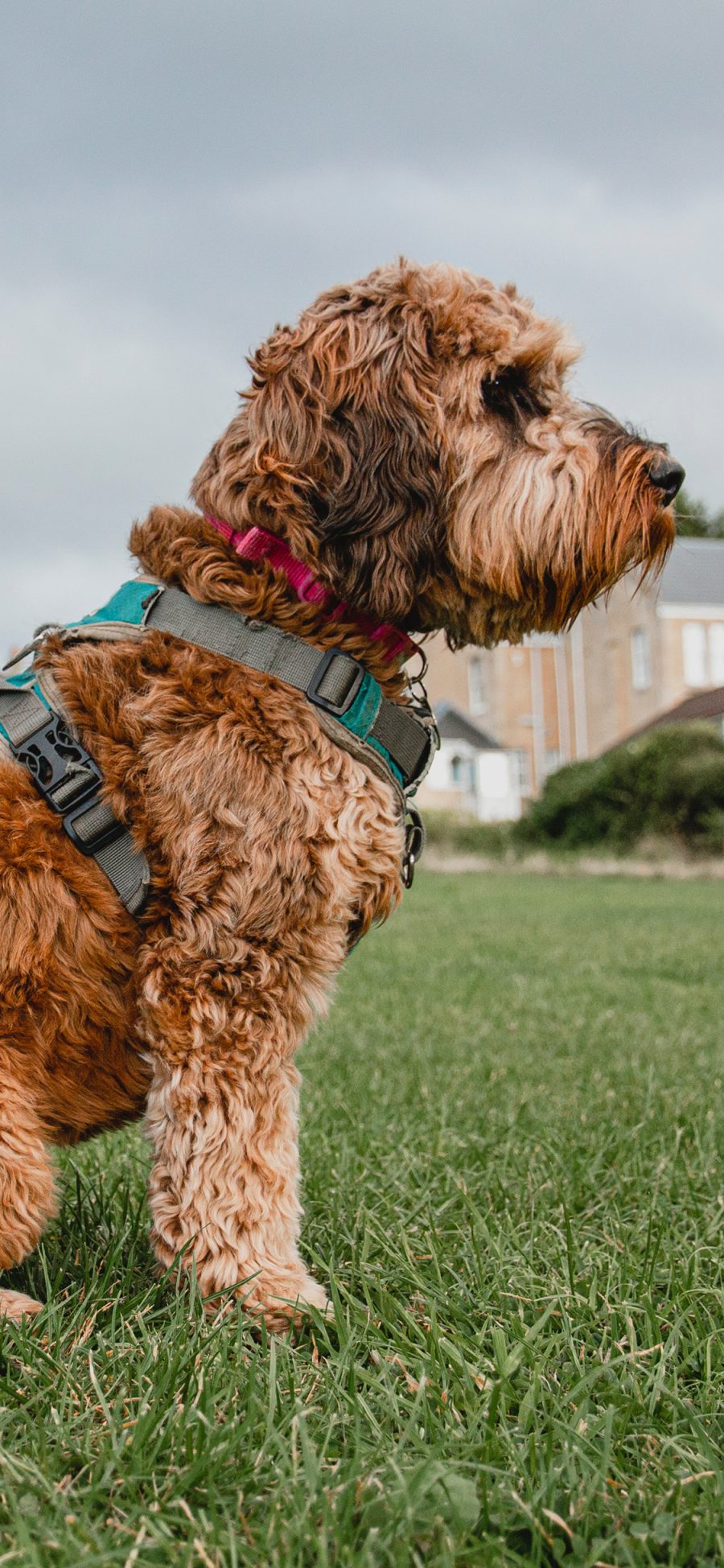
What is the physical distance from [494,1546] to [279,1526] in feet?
0.90

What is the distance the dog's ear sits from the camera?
242 cm

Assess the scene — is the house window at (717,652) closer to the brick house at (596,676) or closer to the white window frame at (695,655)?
the brick house at (596,676)

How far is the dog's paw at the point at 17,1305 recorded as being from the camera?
2.26m

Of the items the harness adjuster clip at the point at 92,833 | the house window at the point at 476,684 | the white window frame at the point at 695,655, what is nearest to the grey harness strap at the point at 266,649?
the harness adjuster clip at the point at 92,833

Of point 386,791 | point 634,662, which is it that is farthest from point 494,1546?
point 634,662

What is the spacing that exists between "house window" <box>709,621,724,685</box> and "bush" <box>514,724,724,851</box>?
1176cm

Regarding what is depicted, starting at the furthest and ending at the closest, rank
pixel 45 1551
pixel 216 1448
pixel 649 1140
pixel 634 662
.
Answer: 1. pixel 634 662
2. pixel 649 1140
3. pixel 216 1448
4. pixel 45 1551

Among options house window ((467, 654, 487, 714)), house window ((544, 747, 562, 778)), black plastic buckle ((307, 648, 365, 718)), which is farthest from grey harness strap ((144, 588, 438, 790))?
house window ((467, 654, 487, 714))

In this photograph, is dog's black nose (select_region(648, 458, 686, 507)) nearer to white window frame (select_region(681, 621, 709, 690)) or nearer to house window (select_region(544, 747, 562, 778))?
white window frame (select_region(681, 621, 709, 690))

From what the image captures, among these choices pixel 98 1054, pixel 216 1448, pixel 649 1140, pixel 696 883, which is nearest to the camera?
pixel 216 1448

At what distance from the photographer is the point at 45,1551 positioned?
151 centimetres

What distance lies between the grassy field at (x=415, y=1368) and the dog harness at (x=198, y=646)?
818mm

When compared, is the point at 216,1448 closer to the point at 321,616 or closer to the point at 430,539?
the point at 321,616

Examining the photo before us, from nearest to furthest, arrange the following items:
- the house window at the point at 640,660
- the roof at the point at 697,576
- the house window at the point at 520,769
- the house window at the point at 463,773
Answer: the roof at the point at 697,576 → the house window at the point at 640,660 → the house window at the point at 463,773 → the house window at the point at 520,769
